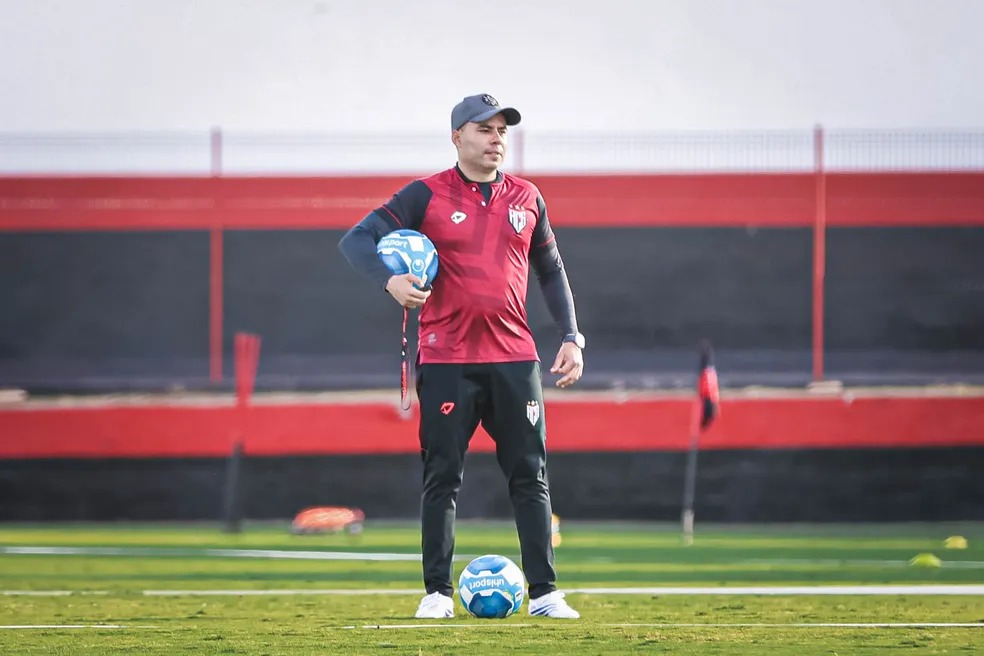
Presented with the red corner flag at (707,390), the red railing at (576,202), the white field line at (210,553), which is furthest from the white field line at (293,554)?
the red railing at (576,202)

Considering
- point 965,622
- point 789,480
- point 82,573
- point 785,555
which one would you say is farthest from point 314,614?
point 789,480

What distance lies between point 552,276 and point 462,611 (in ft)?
4.45

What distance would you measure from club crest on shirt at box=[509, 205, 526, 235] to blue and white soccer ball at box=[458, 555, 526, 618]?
48.3 inches

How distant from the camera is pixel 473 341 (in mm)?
5926

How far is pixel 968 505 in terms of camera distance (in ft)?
68.6

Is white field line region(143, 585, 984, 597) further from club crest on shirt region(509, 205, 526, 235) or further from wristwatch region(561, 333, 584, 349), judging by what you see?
club crest on shirt region(509, 205, 526, 235)

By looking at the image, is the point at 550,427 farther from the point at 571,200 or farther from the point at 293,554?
the point at 293,554

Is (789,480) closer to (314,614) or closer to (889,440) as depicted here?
(889,440)

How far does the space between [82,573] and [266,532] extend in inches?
286

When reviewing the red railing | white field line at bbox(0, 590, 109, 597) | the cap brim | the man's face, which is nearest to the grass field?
white field line at bbox(0, 590, 109, 597)

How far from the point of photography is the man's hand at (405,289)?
18.7 ft

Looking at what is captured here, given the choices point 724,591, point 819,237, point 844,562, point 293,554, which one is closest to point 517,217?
point 724,591

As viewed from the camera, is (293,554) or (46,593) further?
(293,554)

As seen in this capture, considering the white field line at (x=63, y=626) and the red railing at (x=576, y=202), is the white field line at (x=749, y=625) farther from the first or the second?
the red railing at (x=576, y=202)
